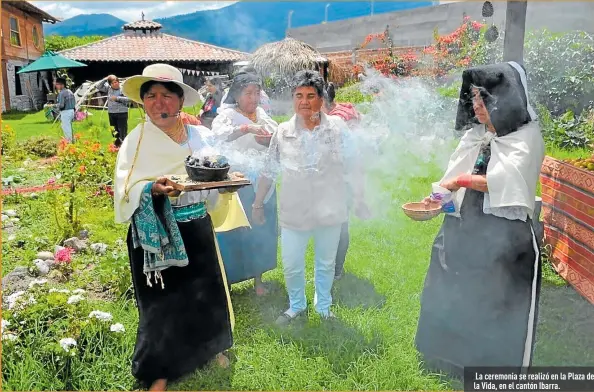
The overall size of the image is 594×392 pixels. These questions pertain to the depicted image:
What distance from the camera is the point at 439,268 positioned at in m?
3.30

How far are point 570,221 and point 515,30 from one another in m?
1.93

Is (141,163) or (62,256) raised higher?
(141,163)

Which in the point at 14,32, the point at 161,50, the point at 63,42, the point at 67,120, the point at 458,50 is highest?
the point at 63,42

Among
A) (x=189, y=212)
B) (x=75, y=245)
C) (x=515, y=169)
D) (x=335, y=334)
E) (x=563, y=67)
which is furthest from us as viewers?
(x=563, y=67)

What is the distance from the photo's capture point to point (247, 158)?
Result: 427cm

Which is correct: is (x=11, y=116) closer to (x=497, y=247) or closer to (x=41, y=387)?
(x=41, y=387)

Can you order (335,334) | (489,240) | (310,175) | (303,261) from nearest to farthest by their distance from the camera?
1. (489,240)
2. (310,175)
3. (335,334)
4. (303,261)

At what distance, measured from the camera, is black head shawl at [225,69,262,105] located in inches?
171

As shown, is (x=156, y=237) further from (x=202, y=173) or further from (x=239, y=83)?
(x=239, y=83)

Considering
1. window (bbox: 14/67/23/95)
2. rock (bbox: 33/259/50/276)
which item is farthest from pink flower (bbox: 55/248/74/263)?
window (bbox: 14/67/23/95)

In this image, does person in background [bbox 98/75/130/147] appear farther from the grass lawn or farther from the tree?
the tree

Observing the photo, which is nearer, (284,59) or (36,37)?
(284,59)

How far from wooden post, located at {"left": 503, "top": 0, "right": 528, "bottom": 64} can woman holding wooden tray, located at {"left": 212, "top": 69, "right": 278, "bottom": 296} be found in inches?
88.4

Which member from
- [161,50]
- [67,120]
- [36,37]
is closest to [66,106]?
[67,120]
